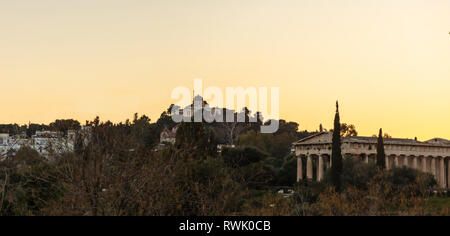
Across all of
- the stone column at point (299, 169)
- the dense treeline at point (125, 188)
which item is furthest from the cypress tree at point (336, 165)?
the dense treeline at point (125, 188)

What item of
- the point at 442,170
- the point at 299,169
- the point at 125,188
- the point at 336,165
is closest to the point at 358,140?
the point at 299,169

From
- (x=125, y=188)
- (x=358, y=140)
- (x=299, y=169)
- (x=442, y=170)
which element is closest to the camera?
(x=125, y=188)

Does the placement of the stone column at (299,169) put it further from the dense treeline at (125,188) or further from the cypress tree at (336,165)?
the dense treeline at (125,188)

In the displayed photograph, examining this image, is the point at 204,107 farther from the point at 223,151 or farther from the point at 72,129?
the point at 72,129

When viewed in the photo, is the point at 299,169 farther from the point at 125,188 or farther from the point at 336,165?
the point at 125,188

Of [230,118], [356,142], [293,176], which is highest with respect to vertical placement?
[230,118]

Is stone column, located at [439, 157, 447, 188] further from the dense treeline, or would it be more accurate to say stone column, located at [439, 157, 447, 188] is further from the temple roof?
the dense treeline

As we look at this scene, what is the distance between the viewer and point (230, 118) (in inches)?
4094

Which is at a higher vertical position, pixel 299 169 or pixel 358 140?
pixel 358 140

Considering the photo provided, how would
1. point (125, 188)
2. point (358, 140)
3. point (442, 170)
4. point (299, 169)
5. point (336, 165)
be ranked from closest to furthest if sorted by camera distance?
point (125, 188) < point (336, 165) < point (358, 140) < point (299, 169) < point (442, 170)

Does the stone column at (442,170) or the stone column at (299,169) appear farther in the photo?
the stone column at (442,170)

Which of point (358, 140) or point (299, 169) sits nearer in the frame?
point (358, 140)

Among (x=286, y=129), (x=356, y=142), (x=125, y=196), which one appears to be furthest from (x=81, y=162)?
(x=286, y=129)
